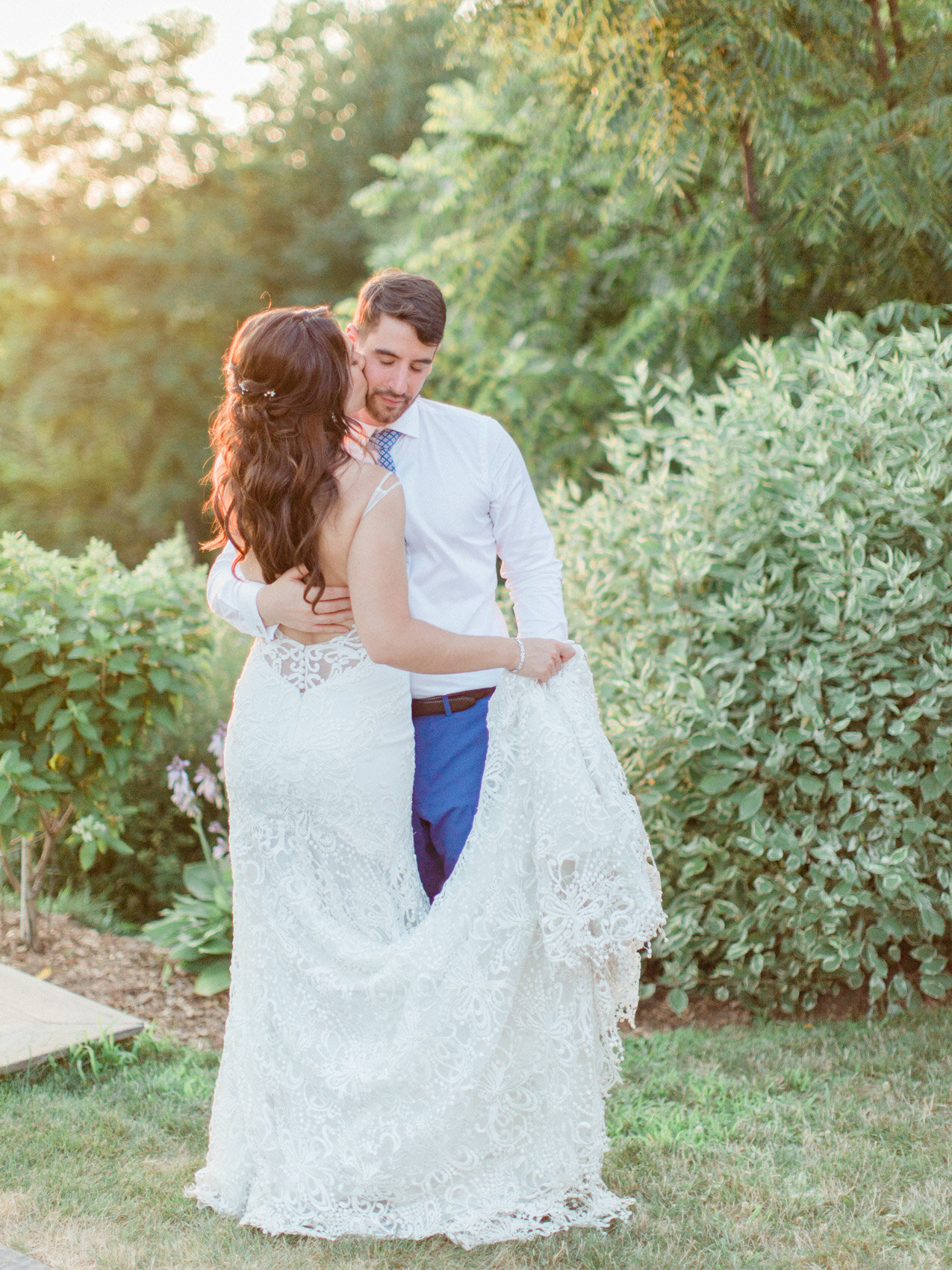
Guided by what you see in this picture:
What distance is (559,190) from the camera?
25.2ft

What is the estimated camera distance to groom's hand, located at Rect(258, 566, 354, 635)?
2600mm

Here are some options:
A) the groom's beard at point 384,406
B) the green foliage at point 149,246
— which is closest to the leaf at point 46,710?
the groom's beard at point 384,406

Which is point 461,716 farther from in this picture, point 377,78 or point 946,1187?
point 377,78

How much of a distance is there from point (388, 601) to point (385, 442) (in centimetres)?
61

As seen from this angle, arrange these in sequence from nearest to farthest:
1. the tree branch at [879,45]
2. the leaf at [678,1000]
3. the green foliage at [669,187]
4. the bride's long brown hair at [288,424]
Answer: the bride's long brown hair at [288,424] < the leaf at [678,1000] < the green foliage at [669,187] < the tree branch at [879,45]

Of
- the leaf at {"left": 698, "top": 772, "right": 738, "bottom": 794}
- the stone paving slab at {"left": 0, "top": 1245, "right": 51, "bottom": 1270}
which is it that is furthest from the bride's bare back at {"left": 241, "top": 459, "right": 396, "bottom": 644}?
the leaf at {"left": 698, "top": 772, "right": 738, "bottom": 794}

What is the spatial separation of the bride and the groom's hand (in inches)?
1.9

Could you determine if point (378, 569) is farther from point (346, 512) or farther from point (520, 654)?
point (520, 654)

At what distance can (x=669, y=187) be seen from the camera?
6.53 metres

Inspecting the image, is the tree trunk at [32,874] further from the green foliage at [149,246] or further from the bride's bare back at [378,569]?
the green foliage at [149,246]

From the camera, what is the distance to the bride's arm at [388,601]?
2457mm

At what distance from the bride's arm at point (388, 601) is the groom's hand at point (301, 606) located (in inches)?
2.8

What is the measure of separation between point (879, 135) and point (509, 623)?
9.82 ft

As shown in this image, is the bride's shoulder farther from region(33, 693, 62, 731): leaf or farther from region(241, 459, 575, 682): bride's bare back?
region(33, 693, 62, 731): leaf
